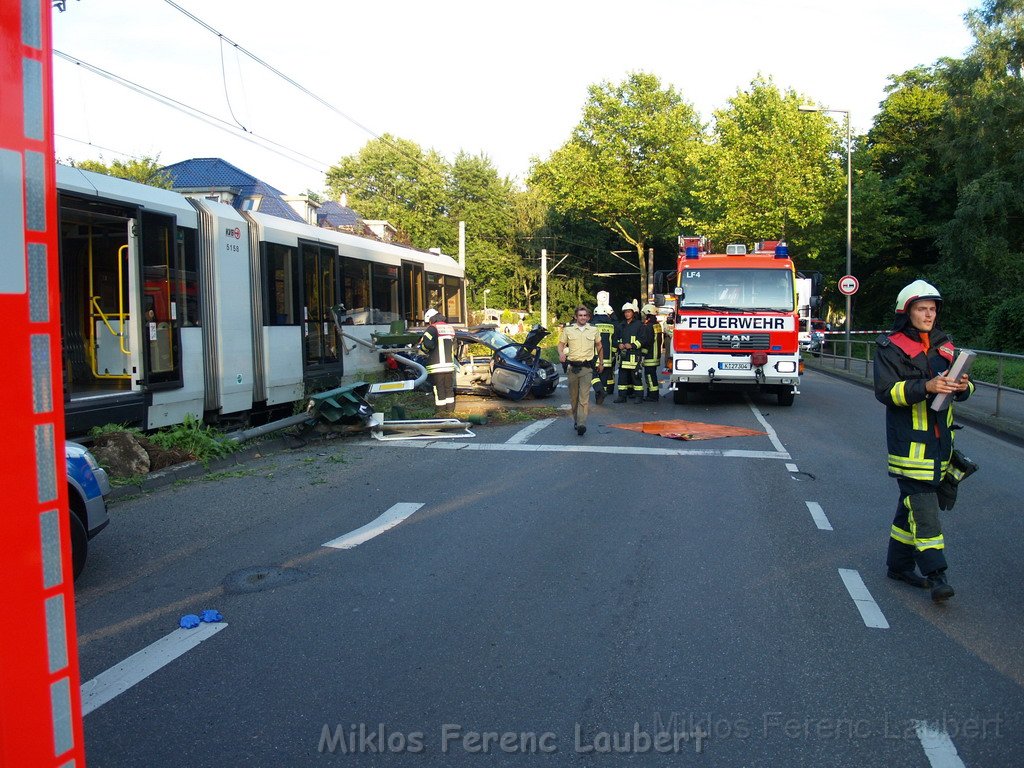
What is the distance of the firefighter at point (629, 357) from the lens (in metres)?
16.9

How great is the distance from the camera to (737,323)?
16.0 metres

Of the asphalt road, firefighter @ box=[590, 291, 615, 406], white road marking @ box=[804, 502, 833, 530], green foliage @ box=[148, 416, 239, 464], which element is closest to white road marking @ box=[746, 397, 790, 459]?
the asphalt road

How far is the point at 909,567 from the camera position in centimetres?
574

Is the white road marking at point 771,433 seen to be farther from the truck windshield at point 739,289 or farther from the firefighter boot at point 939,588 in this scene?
the firefighter boot at point 939,588

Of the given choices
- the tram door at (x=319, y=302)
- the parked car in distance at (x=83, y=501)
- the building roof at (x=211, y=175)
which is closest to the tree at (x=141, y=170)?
the building roof at (x=211, y=175)

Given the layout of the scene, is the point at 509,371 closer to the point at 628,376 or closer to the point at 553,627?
the point at 628,376

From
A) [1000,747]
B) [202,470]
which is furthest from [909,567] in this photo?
[202,470]

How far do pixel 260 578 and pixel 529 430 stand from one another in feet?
25.0

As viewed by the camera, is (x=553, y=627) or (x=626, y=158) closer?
(x=553, y=627)

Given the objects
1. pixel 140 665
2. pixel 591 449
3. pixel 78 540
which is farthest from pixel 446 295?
pixel 140 665

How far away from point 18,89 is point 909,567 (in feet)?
18.4

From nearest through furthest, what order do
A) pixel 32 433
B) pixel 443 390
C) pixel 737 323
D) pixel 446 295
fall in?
1. pixel 32 433
2. pixel 443 390
3. pixel 737 323
4. pixel 446 295

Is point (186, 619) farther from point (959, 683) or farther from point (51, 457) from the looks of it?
point (959, 683)

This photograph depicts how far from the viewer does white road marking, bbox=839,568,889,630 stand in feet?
16.5
